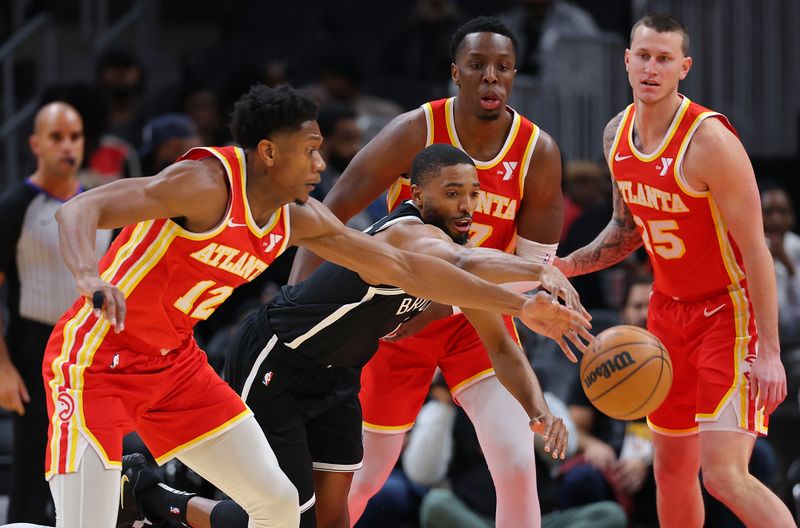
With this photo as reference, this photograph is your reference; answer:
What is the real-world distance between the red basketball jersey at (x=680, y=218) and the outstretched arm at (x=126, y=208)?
1.76 metres

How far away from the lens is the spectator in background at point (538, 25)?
10.8 metres

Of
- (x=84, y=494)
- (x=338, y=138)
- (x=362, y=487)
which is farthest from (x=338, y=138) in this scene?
(x=84, y=494)

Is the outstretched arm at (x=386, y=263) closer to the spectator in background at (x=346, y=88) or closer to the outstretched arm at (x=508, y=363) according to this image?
the outstretched arm at (x=508, y=363)

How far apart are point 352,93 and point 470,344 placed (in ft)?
17.2

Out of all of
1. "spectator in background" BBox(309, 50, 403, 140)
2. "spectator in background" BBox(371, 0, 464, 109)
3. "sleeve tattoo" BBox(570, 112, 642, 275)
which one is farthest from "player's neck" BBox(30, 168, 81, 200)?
"spectator in background" BBox(371, 0, 464, 109)

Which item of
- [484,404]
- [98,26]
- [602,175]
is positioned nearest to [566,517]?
[484,404]

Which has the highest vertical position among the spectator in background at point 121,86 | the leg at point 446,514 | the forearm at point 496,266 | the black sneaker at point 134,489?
the spectator in background at point 121,86

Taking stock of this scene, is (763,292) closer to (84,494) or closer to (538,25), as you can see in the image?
(84,494)

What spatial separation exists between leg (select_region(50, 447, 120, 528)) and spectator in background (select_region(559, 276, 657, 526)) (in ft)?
11.2

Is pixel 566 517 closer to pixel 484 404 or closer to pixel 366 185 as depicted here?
pixel 484 404

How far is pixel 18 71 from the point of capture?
12242mm

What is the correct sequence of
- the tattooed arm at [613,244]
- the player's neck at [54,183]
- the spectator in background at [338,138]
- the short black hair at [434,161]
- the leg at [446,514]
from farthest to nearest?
the spectator in background at [338,138] < the leg at [446,514] < the player's neck at [54,183] < the tattooed arm at [613,244] < the short black hair at [434,161]

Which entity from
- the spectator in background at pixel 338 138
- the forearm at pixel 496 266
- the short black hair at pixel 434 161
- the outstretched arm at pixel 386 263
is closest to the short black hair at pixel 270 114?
the outstretched arm at pixel 386 263

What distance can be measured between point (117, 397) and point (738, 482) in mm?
2363
